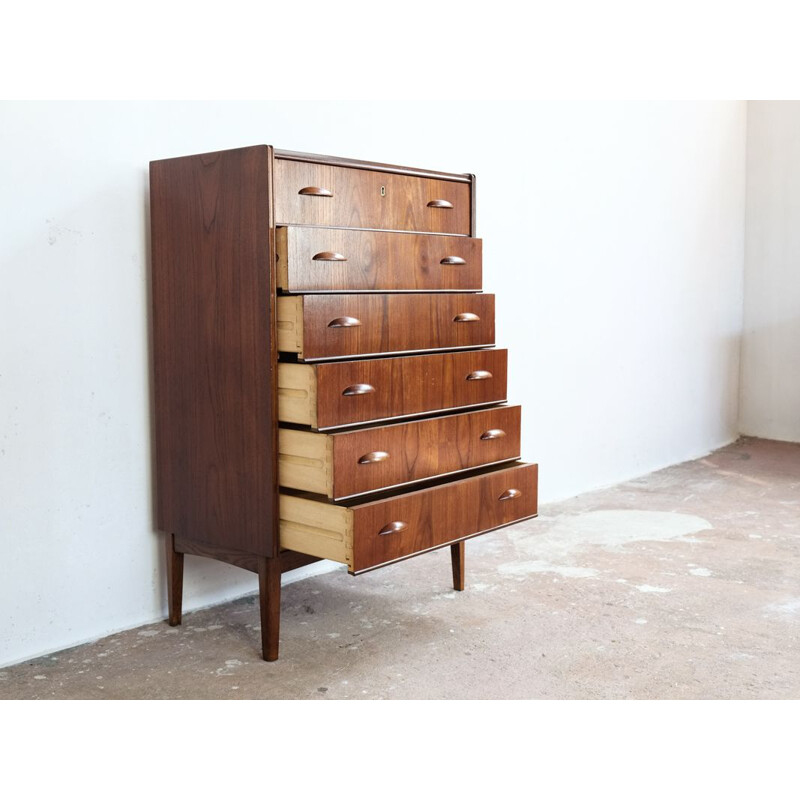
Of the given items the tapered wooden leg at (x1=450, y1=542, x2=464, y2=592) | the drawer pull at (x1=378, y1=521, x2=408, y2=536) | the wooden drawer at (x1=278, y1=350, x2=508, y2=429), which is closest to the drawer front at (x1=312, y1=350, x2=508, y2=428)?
the wooden drawer at (x1=278, y1=350, x2=508, y2=429)

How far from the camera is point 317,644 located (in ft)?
7.76

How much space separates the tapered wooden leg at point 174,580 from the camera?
2469 mm

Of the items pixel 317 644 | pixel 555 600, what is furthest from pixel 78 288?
pixel 555 600

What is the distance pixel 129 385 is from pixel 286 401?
20.6 inches

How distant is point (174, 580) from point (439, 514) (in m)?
0.72

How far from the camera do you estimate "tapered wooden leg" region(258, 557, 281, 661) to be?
2.21 m

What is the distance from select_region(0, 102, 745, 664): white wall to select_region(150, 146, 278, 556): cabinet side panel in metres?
0.10

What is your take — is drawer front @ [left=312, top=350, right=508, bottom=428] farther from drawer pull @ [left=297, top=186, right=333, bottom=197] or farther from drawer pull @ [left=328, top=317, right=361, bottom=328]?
drawer pull @ [left=297, top=186, right=333, bottom=197]

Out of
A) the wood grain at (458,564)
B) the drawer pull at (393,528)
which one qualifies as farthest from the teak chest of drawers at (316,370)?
the wood grain at (458,564)

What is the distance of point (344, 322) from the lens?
2146 mm

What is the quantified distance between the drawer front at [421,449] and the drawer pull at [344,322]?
24cm

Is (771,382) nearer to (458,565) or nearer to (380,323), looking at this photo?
(458,565)

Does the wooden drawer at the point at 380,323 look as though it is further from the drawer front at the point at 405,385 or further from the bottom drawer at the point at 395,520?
the bottom drawer at the point at 395,520

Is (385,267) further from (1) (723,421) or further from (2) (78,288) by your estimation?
(1) (723,421)
